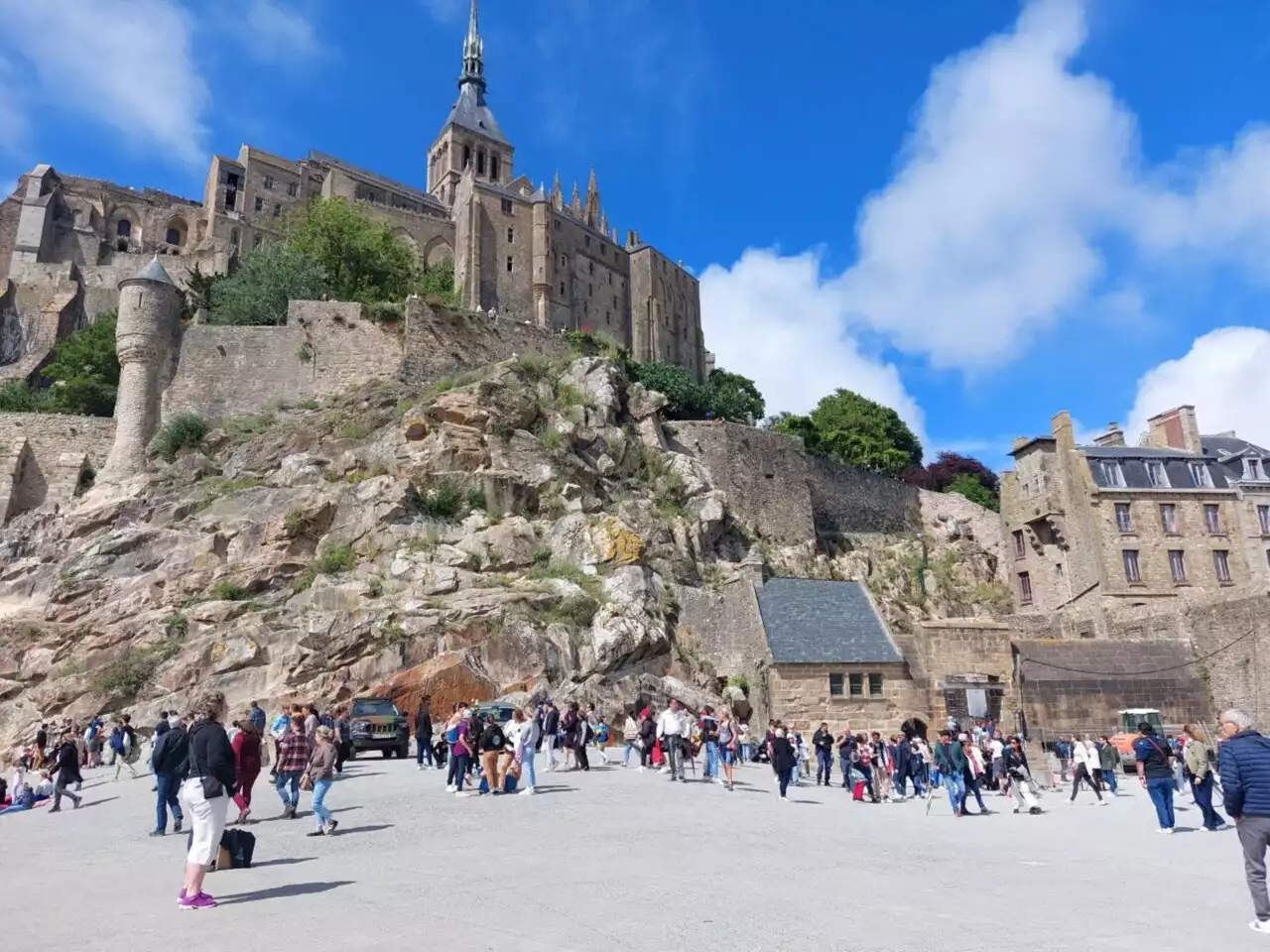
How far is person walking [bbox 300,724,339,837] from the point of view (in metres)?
10.6

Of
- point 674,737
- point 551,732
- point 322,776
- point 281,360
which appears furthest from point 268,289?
point 322,776

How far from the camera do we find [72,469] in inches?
1497

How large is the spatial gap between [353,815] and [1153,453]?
125 ft

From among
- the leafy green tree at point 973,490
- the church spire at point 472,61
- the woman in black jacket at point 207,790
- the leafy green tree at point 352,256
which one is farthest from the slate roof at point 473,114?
the woman in black jacket at point 207,790

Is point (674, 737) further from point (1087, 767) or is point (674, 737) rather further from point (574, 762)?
point (1087, 767)

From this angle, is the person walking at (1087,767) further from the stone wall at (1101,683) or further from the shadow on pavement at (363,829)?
the shadow on pavement at (363,829)

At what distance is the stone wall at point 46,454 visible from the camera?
37.1m

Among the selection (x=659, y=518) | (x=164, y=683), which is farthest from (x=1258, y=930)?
(x=659, y=518)

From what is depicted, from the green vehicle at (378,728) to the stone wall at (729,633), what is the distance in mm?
9074

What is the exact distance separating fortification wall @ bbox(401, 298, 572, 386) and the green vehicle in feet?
66.1

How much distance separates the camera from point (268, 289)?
142ft

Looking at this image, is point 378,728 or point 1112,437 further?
point 1112,437

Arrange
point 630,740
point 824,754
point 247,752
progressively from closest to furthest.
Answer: point 247,752, point 824,754, point 630,740

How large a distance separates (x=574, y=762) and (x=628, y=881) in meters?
10.4
